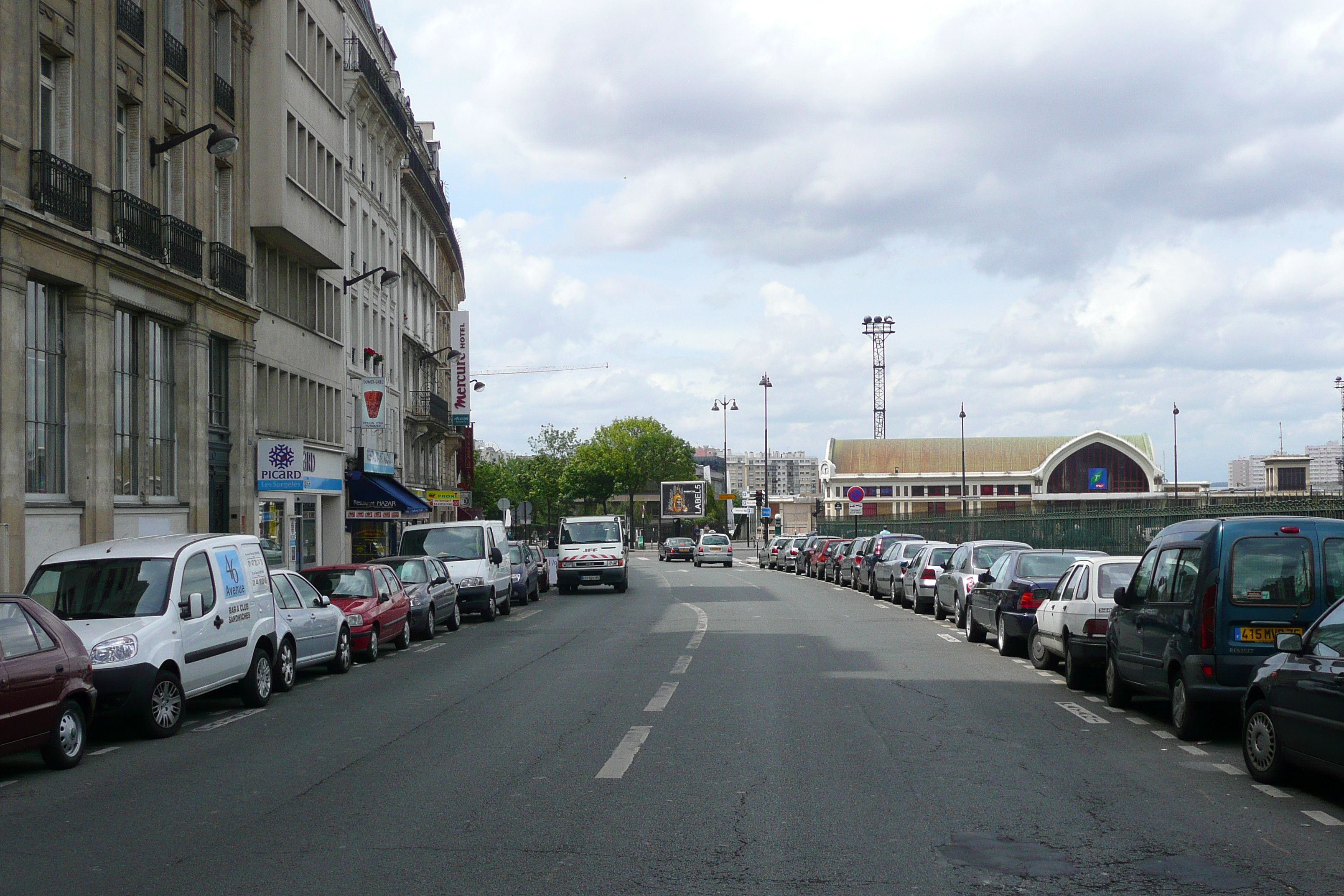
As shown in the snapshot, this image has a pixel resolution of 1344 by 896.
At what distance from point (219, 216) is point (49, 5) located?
8672 millimetres

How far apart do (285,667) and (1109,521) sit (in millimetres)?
22996

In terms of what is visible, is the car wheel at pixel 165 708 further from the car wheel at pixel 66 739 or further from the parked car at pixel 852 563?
the parked car at pixel 852 563

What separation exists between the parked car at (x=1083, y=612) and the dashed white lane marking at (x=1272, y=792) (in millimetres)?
4853

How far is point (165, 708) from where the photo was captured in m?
11.8

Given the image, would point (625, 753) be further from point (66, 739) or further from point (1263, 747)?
point (1263, 747)

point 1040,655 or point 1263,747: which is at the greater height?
point 1263,747

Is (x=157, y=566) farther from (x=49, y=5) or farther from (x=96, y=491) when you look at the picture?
(x=49, y=5)

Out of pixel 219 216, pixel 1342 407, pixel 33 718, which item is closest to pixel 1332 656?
pixel 33 718

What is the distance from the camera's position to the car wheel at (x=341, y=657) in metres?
17.4

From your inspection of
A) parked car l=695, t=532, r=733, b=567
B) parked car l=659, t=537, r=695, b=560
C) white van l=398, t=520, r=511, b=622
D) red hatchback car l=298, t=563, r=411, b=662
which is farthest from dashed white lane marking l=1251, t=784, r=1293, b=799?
parked car l=659, t=537, r=695, b=560

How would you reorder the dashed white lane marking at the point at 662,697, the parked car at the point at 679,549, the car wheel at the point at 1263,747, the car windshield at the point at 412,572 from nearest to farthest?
the car wheel at the point at 1263,747 < the dashed white lane marking at the point at 662,697 < the car windshield at the point at 412,572 < the parked car at the point at 679,549

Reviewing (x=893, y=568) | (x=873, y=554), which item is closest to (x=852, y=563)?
(x=873, y=554)

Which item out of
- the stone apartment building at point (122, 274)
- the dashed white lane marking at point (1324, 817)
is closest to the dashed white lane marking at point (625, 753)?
the dashed white lane marking at point (1324, 817)

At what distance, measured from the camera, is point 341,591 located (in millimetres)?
19844
